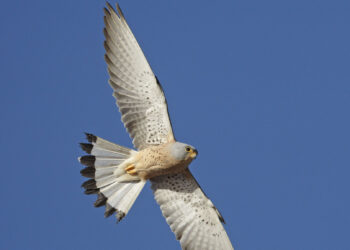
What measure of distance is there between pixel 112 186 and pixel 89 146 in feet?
2.86

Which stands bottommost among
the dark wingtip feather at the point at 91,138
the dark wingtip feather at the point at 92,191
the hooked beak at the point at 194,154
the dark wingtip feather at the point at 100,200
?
the dark wingtip feather at the point at 100,200

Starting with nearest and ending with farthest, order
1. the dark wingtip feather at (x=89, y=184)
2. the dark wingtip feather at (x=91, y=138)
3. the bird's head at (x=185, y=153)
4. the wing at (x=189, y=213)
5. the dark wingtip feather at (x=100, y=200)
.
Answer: the bird's head at (x=185, y=153), the dark wingtip feather at (x=91, y=138), the dark wingtip feather at (x=89, y=184), the dark wingtip feather at (x=100, y=200), the wing at (x=189, y=213)

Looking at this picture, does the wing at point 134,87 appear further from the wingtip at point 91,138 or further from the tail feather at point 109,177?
the wingtip at point 91,138

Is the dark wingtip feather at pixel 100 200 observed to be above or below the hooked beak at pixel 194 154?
below

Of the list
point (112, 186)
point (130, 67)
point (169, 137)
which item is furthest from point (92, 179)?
point (130, 67)

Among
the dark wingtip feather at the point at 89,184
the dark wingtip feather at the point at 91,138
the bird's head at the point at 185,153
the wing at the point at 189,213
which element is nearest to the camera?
the bird's head at the point at 185,153

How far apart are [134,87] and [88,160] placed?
158cm

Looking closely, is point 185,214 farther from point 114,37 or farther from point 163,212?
point 114,37

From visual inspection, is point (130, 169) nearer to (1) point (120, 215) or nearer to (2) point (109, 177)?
(2) point (109, 177)

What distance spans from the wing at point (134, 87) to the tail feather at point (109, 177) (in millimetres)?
460

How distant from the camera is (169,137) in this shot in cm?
875

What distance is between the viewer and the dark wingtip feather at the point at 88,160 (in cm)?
853

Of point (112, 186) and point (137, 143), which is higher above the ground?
point (137, 143)

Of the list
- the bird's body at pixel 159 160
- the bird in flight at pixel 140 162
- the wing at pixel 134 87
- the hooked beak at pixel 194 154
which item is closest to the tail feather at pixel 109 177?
the bird in flight at pixel 140 162
